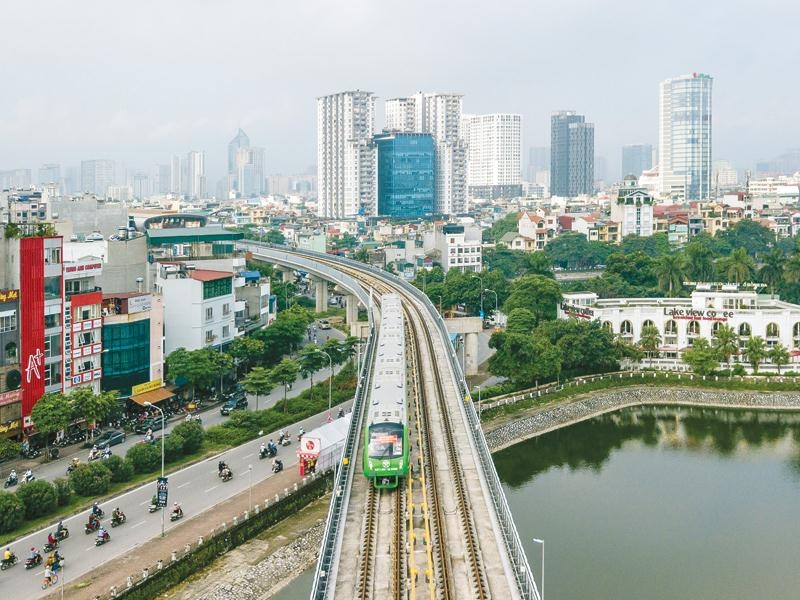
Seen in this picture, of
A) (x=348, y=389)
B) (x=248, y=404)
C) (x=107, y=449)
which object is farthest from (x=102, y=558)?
(x=348, y=389)

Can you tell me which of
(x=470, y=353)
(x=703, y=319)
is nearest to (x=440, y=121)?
(x=703, y=319)

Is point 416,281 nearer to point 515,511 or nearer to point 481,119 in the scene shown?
point 515,511

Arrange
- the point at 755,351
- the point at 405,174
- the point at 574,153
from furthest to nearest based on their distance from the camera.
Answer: the point at 574,153 → the point at 405,174 → the point at 755,351

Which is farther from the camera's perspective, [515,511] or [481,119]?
[481,119]

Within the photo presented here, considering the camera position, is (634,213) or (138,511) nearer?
(138,511)

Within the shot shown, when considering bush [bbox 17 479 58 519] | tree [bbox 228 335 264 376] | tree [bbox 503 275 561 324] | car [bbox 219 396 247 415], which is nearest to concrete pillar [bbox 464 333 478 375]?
tree [bbox 503 275 561 324]

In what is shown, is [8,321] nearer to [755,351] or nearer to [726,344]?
[726,344]

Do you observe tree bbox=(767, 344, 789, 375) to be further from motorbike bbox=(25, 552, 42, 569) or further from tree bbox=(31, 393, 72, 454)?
motorbike bbox=(25, 552, 42, 569)
